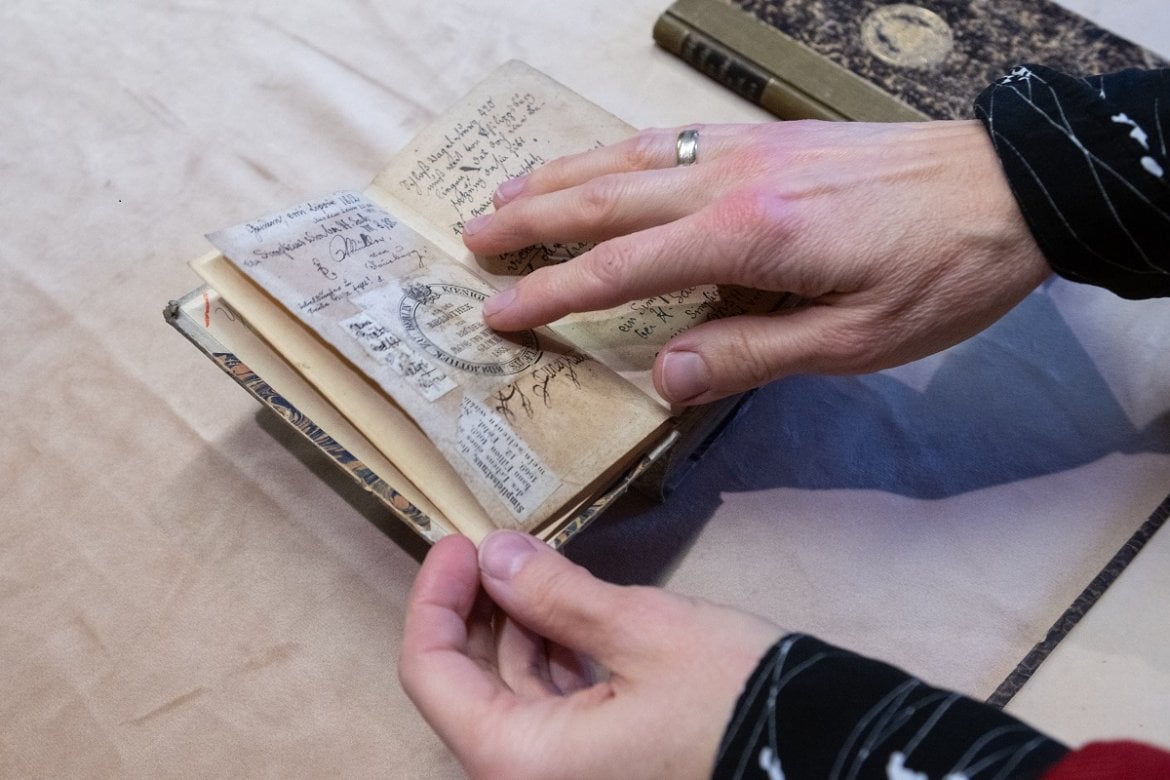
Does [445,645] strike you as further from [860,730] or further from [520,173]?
[520,173]

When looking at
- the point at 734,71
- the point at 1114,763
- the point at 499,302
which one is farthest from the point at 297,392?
the point at 734,71

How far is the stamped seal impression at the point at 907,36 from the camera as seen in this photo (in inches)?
46.0

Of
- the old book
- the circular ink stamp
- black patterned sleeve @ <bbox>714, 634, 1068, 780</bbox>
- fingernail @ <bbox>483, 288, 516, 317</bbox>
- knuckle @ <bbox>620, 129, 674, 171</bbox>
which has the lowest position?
black patterned sleeve @ <bbox>714, 634, 1068, 780</bbox>

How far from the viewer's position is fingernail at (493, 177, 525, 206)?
2.74 ft

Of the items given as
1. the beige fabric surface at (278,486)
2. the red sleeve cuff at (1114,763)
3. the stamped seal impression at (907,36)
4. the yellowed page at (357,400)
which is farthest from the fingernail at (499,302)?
the stamped seal impression at (907,36)

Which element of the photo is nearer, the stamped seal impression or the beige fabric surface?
the beige fabric surface

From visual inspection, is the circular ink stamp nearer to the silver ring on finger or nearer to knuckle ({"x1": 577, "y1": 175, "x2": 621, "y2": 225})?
knuckle ({"x1": 577, "y1": 175, "x2": 621, "y2": 225})

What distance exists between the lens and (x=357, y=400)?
71 cm

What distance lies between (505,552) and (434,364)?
167mm

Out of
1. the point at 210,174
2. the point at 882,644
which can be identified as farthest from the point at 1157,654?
the point at 210,174

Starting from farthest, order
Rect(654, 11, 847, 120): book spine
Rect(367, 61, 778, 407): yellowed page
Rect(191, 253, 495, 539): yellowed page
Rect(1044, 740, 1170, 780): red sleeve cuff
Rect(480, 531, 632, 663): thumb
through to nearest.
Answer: Rect(654, 11, 847, 120): book spine < Rect(367, 61, 778, 407): yellowed page < Rect(191, 253, 495, 539): yellowed page < Rect(480, 531, 632, 663): thumb < Rect(1044, 740, 1170, 780): red sleeve cuff

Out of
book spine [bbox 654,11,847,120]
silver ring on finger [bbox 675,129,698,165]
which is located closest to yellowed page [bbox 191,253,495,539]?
silver ring on finger [bbox 675,129,698,165]

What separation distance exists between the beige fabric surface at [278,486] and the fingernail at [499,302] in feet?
0.82

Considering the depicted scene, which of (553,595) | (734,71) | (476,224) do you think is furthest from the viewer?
(734,71)
